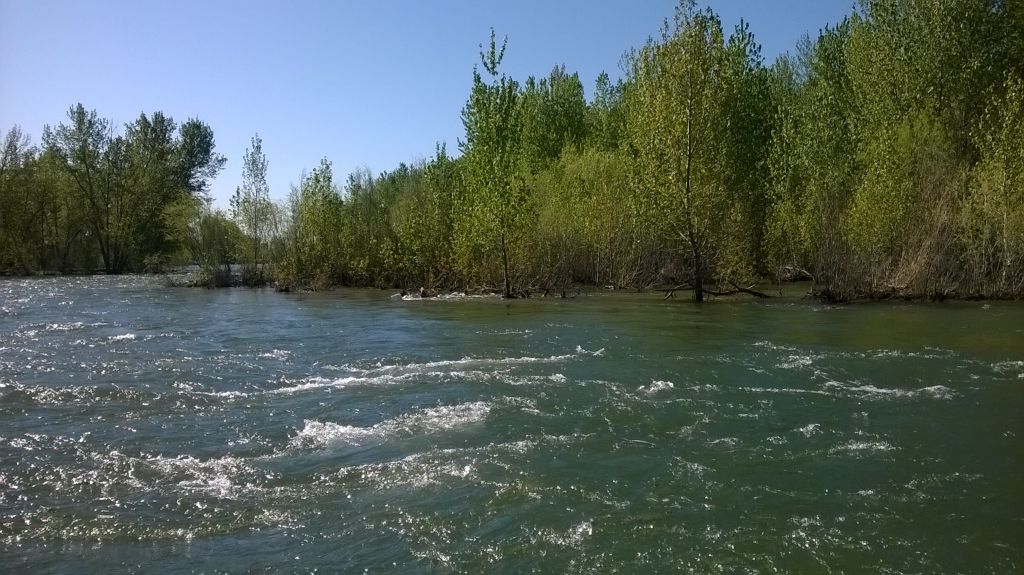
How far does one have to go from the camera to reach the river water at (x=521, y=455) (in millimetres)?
6102

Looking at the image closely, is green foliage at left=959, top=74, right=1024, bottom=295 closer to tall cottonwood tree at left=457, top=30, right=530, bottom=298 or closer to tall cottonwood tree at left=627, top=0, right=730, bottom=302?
tall cottonwood tree at left=627, top=0, right=730, bottom=302

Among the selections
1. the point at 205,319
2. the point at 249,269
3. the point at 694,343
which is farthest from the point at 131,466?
the point at 249,269

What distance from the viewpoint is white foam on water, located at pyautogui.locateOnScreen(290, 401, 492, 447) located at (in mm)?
9320

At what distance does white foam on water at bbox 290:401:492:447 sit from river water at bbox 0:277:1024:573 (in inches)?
2.2

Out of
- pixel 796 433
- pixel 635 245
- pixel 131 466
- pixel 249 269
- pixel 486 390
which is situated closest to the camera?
pixel 131 466

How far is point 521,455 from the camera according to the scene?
28.0ft

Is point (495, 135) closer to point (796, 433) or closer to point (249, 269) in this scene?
point (249, 269)

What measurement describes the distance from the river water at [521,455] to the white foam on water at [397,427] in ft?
0.18

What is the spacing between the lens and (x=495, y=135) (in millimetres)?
30484

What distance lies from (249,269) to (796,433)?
126 feet

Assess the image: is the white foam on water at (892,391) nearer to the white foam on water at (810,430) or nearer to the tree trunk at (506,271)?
the white foam on water at (810,430)

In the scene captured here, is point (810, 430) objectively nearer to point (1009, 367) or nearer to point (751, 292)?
point (1009, 367)

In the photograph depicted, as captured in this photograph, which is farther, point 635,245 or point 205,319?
point 635,245

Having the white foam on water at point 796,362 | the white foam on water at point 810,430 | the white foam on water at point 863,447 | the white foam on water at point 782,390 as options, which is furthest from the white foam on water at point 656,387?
the white foam on water at point 863,447
